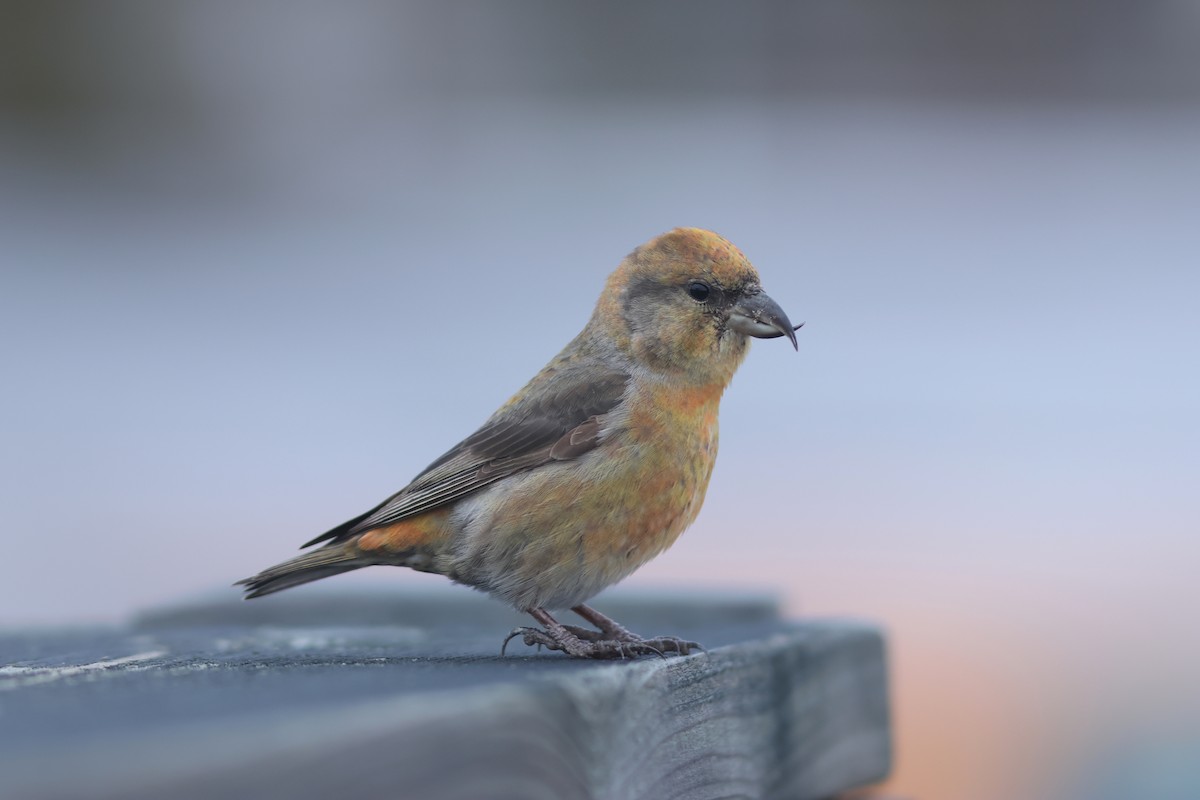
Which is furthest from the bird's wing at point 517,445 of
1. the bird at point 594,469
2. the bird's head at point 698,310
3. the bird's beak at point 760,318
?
the bird's beak at point 760,318

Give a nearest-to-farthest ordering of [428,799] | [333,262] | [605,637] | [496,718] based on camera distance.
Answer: [428,799] < [496,718] < [605,637] < [333,262]

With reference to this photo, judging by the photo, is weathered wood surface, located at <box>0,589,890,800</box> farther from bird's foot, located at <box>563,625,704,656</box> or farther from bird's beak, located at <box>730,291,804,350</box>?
bird's beak, located at <box>730,291,804,350</box>

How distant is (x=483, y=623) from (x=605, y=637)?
104 cm

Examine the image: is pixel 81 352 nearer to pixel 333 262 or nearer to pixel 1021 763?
pixel 333 262

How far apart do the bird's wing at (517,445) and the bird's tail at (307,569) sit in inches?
1.7

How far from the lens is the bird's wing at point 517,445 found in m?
3.42

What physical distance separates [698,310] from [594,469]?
22.4 inches

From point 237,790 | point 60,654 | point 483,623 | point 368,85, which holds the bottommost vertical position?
point 237,790

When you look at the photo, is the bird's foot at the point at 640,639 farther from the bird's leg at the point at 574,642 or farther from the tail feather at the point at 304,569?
the tail feather at the point at 304,569

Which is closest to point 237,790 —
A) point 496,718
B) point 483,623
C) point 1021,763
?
point 496,718

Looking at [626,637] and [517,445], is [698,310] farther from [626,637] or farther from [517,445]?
[626,637]

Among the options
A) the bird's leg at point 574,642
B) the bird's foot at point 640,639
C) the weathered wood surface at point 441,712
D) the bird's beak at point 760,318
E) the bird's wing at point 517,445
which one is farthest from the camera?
the bird's beak at point 760,318

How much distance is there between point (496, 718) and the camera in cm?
174

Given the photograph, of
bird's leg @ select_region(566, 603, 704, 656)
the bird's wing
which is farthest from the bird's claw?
the bird's wing
